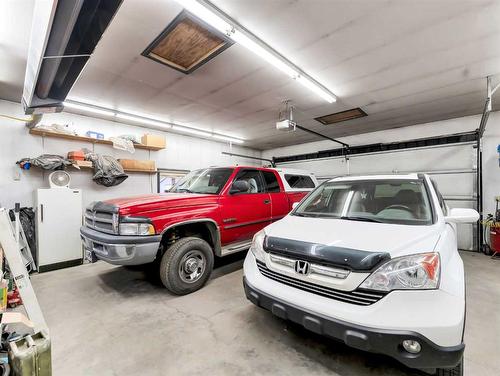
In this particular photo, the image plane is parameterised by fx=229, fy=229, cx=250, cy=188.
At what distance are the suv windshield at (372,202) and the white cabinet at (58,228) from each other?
4378mm

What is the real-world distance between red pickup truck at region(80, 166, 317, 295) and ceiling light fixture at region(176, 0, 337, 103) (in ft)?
5.56

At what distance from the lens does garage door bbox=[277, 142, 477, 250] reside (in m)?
5.69

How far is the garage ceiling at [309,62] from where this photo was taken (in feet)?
7.90

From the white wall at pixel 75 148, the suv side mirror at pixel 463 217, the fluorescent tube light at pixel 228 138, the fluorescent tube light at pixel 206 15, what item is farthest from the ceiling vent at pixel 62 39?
the fluorescent tube light at pixel 228 138

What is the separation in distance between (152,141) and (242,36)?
13.5 ft

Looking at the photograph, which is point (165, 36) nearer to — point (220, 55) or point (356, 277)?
point (220, 55)

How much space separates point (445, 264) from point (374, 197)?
108 cm

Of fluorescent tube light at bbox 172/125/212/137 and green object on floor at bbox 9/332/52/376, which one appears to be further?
fluorescent tube light at bbox 172/125/212/137

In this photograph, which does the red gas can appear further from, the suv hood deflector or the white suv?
the suv hood deflector

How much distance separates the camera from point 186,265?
3141mm

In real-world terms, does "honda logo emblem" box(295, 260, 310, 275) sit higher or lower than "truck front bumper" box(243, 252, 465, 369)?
higher

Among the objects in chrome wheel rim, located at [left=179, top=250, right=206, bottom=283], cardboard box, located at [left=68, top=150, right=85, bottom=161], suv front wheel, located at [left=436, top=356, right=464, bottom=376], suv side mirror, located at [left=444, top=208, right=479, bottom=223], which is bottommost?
suv front wheel, located at [left=436, top=356, right=464, bottom=376]

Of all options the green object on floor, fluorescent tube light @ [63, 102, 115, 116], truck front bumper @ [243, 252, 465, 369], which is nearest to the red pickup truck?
the green object on floor

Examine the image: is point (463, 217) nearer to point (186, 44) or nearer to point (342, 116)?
point (186, 44)
